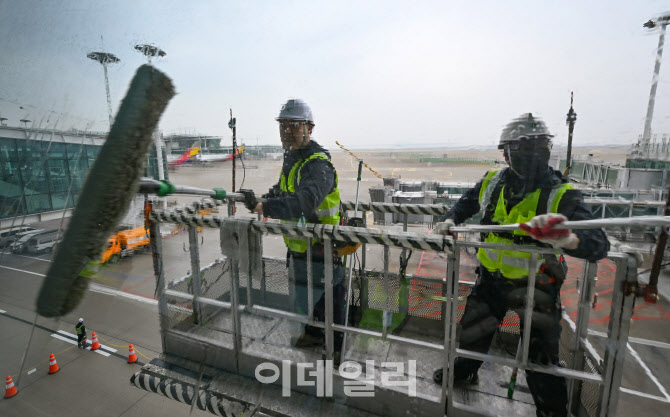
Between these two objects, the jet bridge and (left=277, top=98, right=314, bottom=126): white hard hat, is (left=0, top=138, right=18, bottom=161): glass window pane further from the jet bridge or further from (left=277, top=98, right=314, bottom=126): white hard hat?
(left=277, top=98, right=314, bottom=126): white hard hat

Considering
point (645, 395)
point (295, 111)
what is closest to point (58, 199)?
point (295, 111)

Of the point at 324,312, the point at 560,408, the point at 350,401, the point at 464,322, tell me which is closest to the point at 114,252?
the point at 324,312

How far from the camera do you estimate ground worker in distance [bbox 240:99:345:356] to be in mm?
2566

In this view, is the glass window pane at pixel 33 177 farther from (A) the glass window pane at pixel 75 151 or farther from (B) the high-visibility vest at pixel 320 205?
(B) the high-visibility vest at pixel 320 205

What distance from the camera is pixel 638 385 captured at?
6.19 meters

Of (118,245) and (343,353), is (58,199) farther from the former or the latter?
(343,353)

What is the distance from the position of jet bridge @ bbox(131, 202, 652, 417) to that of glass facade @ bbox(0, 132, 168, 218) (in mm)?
1402

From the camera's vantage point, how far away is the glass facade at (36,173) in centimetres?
93

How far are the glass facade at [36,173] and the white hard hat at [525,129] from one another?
2.32 m

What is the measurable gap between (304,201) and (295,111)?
986 mm

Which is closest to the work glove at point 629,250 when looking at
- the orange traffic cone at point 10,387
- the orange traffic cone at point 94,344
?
the orange traffic cone at point 10,387

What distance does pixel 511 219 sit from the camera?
2357mm

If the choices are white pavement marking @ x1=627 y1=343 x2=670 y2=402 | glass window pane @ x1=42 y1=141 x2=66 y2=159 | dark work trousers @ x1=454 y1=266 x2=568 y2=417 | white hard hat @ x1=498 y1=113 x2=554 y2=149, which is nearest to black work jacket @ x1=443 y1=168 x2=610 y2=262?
white hard hat @ x1=498 y1=113 x2=554 y2=149

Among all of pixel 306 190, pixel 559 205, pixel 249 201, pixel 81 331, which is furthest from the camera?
pixel 81 331
